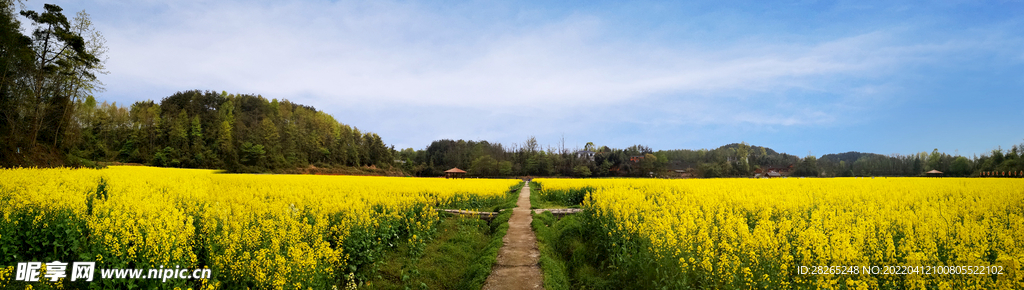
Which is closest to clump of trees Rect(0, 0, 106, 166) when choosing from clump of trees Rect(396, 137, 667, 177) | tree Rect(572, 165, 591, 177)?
clump of trees Rect(396, 137, 667, 177)

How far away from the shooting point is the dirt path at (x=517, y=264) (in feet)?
24.3

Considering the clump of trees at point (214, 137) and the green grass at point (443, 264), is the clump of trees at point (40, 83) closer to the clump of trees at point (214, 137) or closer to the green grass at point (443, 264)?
the clump of trees at point (214, 137)

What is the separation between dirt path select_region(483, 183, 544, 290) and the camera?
742 centimetres

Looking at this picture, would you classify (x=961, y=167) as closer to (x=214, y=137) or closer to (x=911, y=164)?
(x=911, y=164)

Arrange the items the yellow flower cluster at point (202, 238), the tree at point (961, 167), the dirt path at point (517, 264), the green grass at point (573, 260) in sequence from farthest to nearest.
Result: 1. the tree at point (961, 167)
2. the green grass at point (573, 260)
3. the dirt path at point (517, 264)
4. the yellow flower cluster at point (202, 238)

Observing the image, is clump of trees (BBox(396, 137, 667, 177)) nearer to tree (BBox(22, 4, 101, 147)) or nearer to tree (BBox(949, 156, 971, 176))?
tree (BBox(949, 156, 971, 176))

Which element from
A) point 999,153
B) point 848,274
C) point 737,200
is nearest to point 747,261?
point 848,274

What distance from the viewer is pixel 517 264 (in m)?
8.73

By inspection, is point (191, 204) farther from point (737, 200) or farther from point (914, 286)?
point (737, 200)

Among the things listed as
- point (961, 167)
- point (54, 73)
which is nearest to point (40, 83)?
point (54, 73)

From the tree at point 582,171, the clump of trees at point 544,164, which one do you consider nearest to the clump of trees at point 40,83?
the clump of trees at point 544,164

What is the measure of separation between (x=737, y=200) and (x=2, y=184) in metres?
18.7

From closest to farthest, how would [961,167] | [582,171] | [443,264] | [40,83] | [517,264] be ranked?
[517,264], [443,264], [40,83], [961,167], [582,171]

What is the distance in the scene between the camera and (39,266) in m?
5.22
